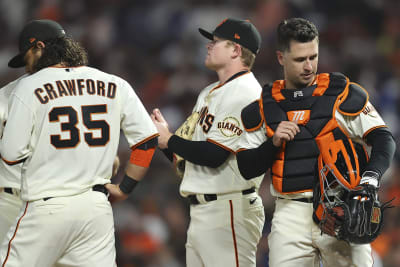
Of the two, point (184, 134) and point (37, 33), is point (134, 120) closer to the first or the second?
point (184, 134)

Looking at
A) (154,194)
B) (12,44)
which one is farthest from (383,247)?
(12,44)

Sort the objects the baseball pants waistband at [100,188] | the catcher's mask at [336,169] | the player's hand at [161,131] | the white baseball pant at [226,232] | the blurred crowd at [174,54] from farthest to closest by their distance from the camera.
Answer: the blurred crowd at [174,54], the player's hand at [161,131], the white baseball pant at [226,232], the baseball pants waistband at [100,188], the catcher's mask at [336,169]

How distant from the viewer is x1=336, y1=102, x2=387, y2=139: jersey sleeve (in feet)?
10.5

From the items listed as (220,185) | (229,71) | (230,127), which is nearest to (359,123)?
(230,127)

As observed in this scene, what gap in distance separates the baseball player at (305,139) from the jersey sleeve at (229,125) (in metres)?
0.36

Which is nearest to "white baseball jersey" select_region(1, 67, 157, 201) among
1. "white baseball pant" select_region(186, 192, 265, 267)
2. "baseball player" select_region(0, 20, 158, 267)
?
"baseball player" select_region(0, 20, 158, 267)

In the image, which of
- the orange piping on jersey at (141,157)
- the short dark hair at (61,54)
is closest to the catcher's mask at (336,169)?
the orange piping on jersey at (141,157)

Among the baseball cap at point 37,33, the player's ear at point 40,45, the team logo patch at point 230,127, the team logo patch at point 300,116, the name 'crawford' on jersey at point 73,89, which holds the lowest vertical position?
the team logo patch at point 230,127

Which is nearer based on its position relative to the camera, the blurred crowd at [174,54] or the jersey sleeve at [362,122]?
the jersey sleeve at [362,122]

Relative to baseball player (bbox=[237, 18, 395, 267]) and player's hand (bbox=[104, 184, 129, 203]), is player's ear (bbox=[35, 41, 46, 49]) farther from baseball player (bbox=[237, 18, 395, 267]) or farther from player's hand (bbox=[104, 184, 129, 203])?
baseball player (bbox=[237, 18, 395, 267])

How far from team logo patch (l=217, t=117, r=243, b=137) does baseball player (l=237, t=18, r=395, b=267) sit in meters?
0.36

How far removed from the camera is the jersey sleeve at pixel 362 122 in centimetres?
321

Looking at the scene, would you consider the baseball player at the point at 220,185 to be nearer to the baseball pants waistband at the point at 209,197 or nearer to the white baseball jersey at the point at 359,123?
the baseball pants waistband at the point at 209,197

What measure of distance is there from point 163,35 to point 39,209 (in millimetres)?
5445
